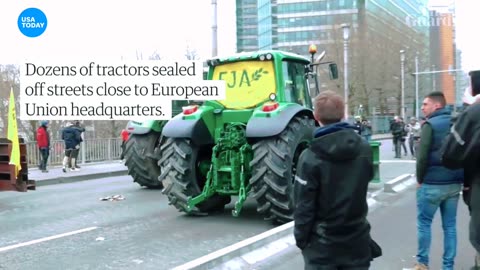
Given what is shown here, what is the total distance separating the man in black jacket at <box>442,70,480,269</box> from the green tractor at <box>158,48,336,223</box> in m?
3.54

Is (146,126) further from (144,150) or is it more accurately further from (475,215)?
(475,215)

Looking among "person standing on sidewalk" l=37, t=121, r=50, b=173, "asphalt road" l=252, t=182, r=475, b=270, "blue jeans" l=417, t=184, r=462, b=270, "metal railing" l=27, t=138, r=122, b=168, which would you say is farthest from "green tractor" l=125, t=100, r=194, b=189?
"blue jeans" l=417, t=184, r=462, b=270

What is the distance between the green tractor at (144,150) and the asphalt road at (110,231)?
66cm

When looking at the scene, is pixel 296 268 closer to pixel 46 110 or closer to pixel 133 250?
pixel 133 250

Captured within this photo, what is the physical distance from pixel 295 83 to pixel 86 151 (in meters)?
12.0

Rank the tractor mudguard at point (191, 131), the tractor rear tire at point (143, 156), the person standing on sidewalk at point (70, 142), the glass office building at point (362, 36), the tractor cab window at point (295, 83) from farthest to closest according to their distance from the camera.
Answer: the glass office building at point (362, 36)
the person standing on sidewalk at point (70, 142)
the tractor rear tire at point (143, 156)
the tractor cab window at point (295, 83)
the tractor mudguard at point (191, 131)

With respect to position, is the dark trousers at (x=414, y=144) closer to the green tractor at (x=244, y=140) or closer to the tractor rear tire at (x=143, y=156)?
the tractor rear tire at (x=143, y=156)

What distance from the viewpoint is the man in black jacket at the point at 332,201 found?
3.11m

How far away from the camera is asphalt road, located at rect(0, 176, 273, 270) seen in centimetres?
593

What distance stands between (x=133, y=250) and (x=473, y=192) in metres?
4.01

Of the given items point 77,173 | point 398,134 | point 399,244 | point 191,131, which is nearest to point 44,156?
point 77,173

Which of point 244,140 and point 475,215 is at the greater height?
point 244,140

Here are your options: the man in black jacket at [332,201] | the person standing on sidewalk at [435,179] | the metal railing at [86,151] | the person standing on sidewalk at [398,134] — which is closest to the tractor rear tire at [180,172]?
the person standing on sidewalk at [435,179]

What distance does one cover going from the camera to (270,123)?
7.41 metres
